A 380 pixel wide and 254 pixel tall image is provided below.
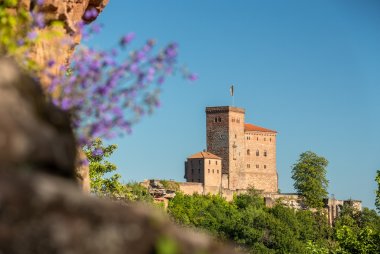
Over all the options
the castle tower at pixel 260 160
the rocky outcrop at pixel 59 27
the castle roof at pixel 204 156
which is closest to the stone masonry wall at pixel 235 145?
the castle tower at pixel 260 160

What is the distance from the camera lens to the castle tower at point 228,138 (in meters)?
126

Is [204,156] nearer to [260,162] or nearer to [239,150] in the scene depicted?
[239,150]

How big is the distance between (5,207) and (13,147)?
0.23m

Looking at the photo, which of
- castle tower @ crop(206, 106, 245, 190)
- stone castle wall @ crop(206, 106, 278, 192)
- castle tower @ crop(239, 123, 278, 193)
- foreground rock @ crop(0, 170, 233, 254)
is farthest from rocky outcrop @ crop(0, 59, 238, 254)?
castle tower @ crop(239, 123, 278, 193)

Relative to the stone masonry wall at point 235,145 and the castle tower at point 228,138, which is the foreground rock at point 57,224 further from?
the stone masonry wall at point 235,145

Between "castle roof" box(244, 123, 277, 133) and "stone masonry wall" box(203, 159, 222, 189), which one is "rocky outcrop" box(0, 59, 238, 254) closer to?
"stone masonry wall" box(203, 159, 222, 189)

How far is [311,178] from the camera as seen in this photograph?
374 ft

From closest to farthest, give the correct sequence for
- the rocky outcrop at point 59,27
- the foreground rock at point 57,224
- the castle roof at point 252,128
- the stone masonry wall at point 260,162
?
1. the foreground rock at point 57,224
2. the rocky outcrop at point 59,27
3. the stone masonry wall at point 260,162
4. the castle roof at point 252,128

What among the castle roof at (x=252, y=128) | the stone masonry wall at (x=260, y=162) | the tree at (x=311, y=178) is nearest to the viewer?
the tree at (x=311, y=178)

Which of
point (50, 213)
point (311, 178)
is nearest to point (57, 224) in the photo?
point (50, 213)

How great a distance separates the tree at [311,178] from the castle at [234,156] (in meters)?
8.68

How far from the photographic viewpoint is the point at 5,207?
268cm

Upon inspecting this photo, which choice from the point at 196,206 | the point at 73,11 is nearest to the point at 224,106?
the point at 196,206

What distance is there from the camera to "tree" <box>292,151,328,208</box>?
372 ft
